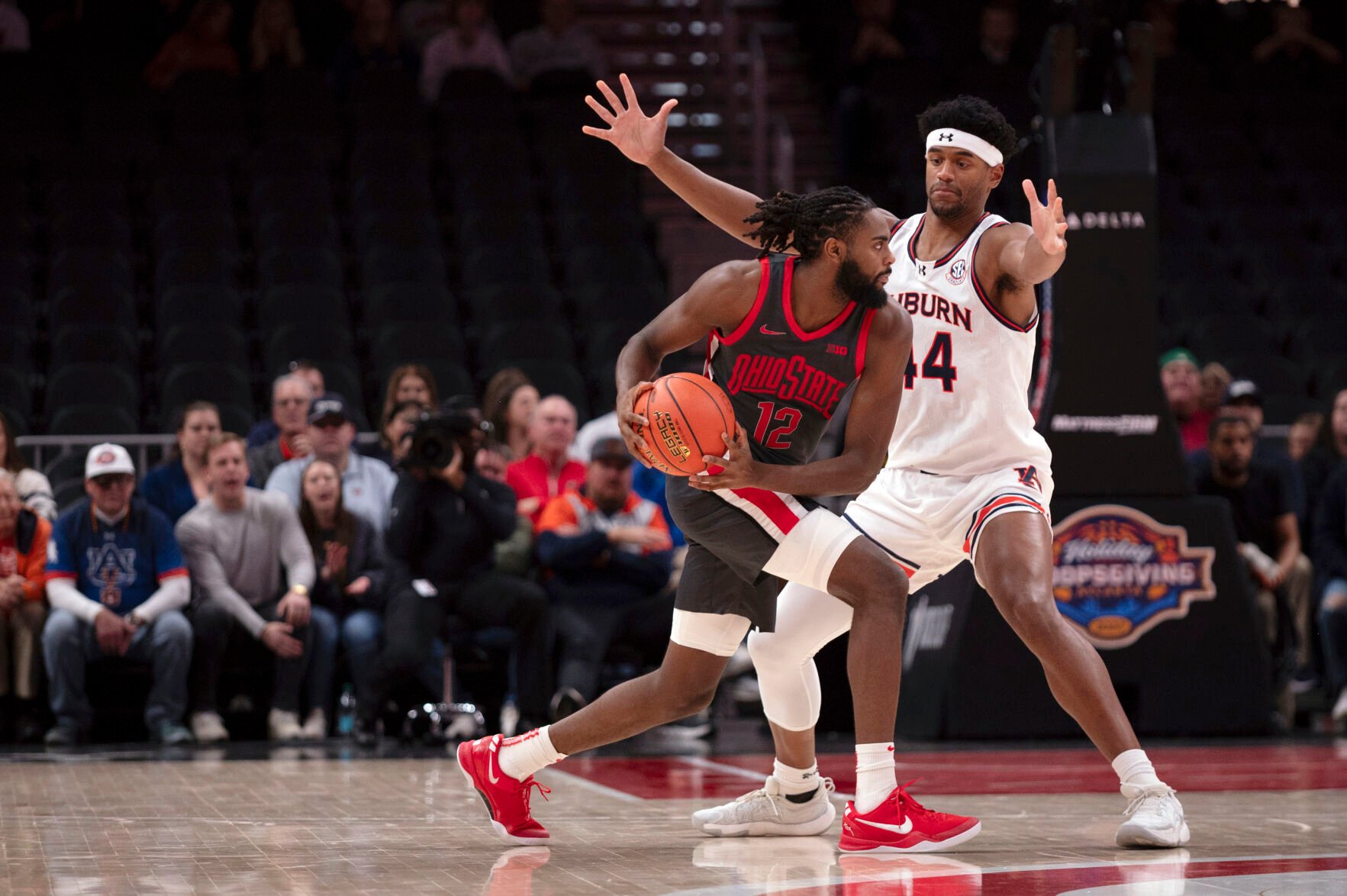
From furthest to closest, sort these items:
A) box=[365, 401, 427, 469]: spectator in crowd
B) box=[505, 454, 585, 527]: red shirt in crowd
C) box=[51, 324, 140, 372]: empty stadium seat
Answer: box=[51, 324, 140, 372]: empty stadium seat → box=[505, 454, 585, 527]: red shirt in crowd → box=[365, 401, 427, 469]: spectator in crowd

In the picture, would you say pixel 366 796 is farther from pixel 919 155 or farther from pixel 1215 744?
pixel 919 155

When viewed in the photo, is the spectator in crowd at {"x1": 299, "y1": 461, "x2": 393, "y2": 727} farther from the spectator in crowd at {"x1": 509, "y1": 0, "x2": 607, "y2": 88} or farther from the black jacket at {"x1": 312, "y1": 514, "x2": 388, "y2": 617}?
the spectator in crowd at {"x1": 509, "y1": 0, "x2": 607, "y2": 88}

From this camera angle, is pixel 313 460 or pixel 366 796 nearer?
pixel 366 796

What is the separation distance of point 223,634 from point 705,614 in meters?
4.30

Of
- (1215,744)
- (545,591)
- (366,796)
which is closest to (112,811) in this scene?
(366,796)

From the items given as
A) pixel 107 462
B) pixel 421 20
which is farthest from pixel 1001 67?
pixel 107 462

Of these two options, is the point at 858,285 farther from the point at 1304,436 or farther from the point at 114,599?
the point at 1304,436

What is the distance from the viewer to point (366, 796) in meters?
5.51

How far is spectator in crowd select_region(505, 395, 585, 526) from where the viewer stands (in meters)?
8.57

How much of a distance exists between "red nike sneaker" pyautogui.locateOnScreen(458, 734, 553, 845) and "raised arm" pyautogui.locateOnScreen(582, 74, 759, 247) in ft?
5.18

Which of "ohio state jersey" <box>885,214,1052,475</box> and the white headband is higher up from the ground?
the white headband

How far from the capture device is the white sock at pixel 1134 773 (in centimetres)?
434

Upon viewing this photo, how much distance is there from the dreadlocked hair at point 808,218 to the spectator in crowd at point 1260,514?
4.97 meters

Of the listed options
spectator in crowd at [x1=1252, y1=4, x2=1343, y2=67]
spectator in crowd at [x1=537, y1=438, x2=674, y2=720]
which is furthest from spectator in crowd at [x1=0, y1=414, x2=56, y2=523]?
spectator in crowd at [x1=1252, y1=4, x2=1343, y2=67]
